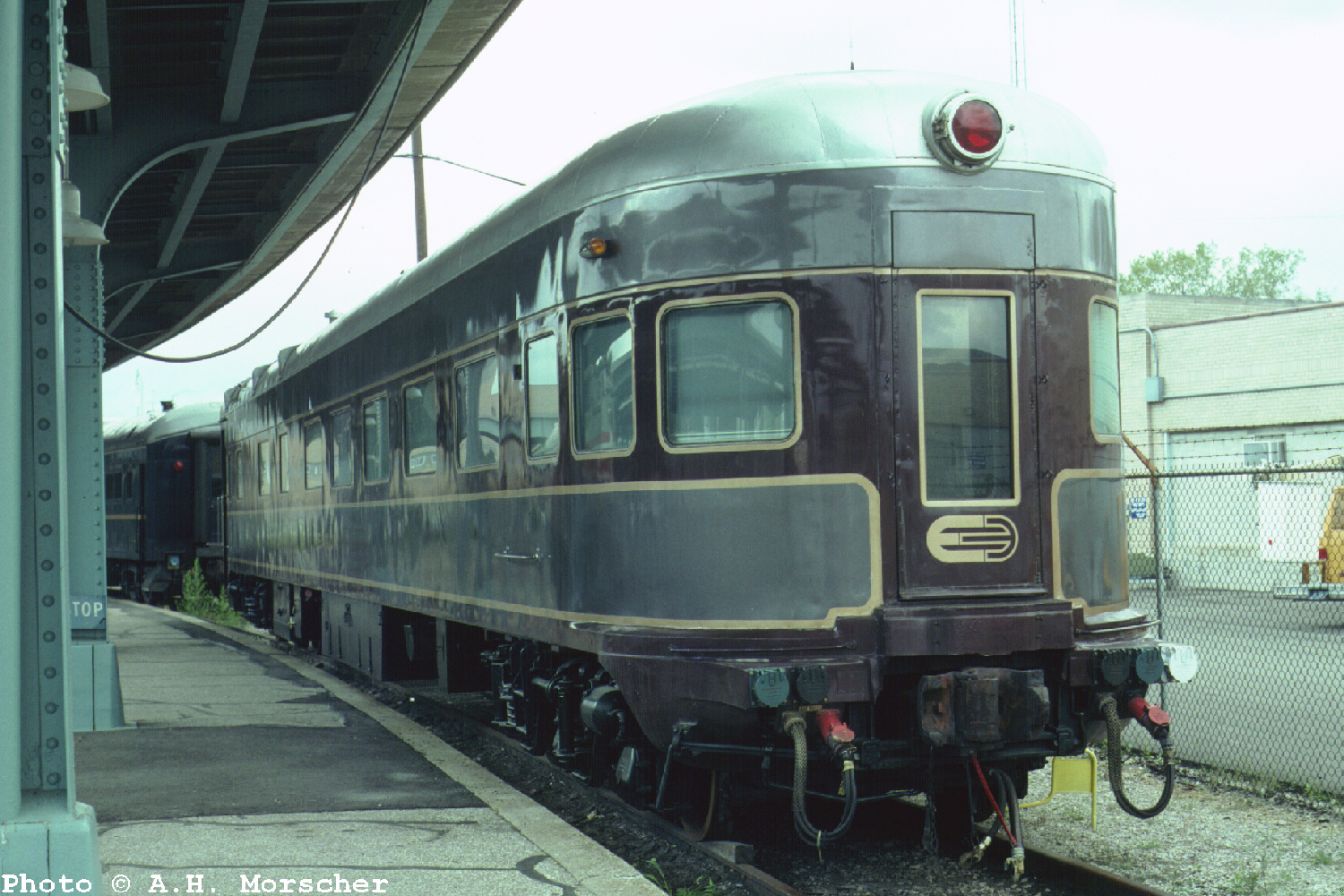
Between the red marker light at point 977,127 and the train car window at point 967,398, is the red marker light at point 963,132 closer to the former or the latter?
the red marker light at point 977,127

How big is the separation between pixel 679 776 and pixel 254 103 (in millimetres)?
6562

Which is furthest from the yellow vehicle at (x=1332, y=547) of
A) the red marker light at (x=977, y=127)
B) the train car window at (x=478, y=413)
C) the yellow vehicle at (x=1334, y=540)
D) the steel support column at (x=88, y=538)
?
the steel support column at (x=88, y=538)

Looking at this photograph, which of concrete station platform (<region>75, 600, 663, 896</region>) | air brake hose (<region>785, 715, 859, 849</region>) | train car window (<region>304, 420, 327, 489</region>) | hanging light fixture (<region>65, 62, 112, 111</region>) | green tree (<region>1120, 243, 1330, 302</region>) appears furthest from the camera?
green tree (<region>1120, 243, 1330, 302</region>)

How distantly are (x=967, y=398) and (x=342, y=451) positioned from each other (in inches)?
293

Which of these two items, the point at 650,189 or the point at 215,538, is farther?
the point at 215,538

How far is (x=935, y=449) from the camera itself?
6395mm

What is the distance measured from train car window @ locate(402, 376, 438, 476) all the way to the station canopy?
159 centimetres

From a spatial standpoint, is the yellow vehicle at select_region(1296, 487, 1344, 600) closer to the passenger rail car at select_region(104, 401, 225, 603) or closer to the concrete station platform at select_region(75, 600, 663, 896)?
the concrete station platform at select_region(75, 600, 663, 896)

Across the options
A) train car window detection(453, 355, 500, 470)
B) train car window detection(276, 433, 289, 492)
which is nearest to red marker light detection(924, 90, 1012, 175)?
train car window detection(453, 355, 500, 470)

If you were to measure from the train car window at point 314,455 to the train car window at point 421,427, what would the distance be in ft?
10.6

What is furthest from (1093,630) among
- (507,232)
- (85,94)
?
(85,94)

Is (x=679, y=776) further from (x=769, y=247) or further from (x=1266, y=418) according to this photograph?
(x=1266, y=418)

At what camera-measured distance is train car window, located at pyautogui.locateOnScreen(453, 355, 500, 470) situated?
27.6 ft

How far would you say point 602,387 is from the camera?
706 cm
